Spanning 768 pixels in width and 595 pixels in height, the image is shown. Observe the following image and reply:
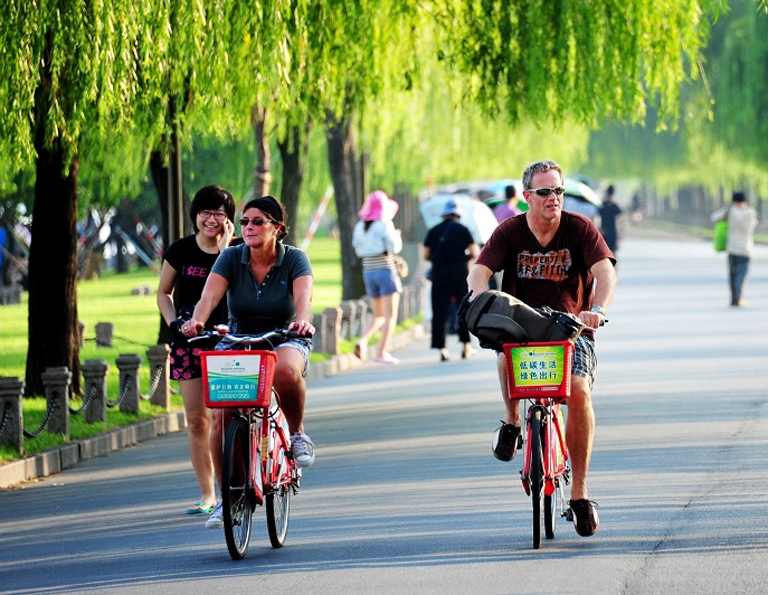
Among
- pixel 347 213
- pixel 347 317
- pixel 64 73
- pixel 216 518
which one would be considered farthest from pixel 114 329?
pixel 216 518

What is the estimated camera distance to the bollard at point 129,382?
623 inches

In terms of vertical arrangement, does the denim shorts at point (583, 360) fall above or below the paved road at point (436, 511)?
above

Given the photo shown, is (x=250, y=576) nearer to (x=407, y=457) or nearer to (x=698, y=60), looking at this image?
(x=407, y=457)

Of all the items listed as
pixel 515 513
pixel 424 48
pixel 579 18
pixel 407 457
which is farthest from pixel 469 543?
pixel 424 48

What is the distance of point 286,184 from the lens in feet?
84.3

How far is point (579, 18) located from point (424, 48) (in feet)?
34.4

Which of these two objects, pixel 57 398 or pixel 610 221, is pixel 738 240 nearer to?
pixel 610 221

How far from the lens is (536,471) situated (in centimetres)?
834

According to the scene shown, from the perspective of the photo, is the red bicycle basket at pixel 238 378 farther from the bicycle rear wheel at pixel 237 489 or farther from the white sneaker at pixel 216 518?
the white sneaker at pixel 216 518

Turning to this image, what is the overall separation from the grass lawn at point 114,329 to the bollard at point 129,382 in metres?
0.11

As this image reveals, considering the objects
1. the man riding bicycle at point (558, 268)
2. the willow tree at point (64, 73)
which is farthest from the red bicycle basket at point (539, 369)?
the willow tree at point (64, 73)

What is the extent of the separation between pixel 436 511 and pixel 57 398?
16.2 feet

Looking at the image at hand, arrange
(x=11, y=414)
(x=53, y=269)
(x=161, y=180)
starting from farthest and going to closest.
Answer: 1. (x=161, y=180)
2. (x=53, y=269)
3. (x=11, y=414)

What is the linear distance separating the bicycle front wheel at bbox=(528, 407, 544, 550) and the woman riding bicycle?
121 centimetres
